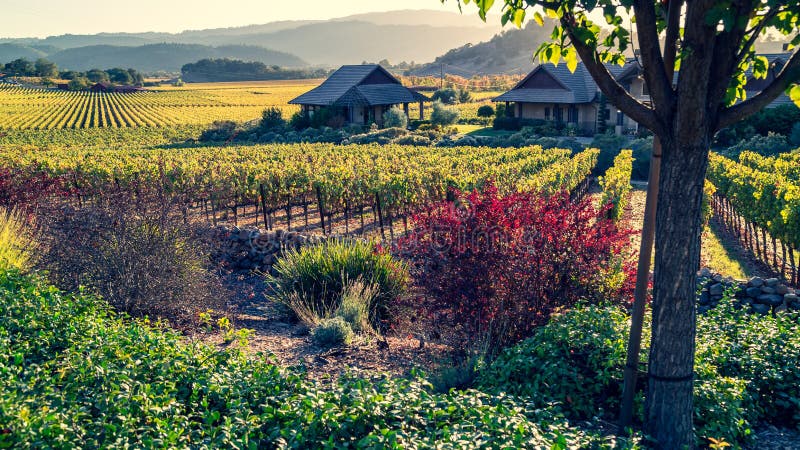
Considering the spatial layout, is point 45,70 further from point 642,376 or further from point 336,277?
point 642,376

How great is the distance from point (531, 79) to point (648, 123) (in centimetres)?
4396

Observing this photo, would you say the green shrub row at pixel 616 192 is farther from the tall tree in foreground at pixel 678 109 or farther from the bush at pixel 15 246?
the bush at pixel 15 246

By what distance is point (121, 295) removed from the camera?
7.74 metres

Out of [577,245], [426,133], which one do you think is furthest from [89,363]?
[426,133]

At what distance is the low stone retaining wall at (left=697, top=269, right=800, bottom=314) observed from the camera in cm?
840

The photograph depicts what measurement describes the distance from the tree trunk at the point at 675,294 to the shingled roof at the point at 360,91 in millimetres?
43738

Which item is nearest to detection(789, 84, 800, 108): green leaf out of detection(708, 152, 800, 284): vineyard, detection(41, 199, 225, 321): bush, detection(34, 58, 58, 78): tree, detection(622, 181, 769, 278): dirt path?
detection(622, 181, 769, 278): dirt path

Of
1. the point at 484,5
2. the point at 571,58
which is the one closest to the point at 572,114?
the point at 571,58

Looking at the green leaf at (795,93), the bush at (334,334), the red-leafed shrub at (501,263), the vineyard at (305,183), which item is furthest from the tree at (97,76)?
the green leaf at (795,93)

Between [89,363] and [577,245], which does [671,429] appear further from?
[89,363]

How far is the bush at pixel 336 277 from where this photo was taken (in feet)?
27.9

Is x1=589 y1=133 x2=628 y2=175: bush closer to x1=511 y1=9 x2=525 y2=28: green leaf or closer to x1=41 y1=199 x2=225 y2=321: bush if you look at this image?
x1=41 y1=199 x2=225 y2=321: bush

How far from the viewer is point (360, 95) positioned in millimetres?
47969

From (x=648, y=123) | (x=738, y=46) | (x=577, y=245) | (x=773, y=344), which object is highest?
(x=738, y=46)
